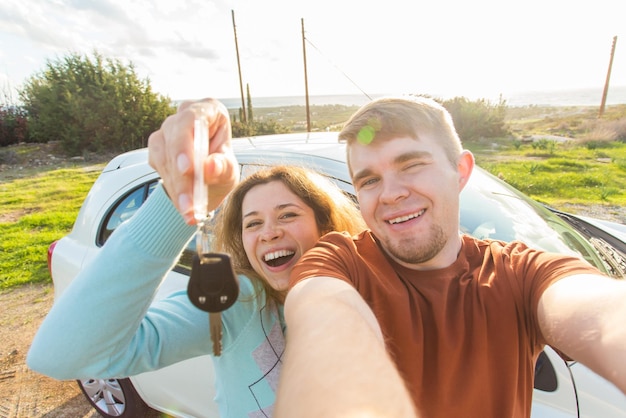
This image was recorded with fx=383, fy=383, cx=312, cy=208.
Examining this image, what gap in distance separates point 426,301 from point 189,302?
81 cm

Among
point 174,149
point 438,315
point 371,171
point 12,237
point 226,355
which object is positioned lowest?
point 12,237

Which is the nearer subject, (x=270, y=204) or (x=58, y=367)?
(x=58, y=367)

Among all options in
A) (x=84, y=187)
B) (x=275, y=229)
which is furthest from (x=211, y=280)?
(x=84, y=187)

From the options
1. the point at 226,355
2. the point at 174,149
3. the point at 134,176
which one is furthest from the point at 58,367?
the point at 134,176

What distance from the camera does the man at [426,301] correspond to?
81 centimetres

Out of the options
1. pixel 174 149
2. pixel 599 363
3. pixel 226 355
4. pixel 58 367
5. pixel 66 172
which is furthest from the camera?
pixel 66 172

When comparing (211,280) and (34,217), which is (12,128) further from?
(211,280)

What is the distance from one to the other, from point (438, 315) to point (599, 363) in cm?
41

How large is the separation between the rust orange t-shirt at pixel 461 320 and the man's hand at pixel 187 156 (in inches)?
16.3

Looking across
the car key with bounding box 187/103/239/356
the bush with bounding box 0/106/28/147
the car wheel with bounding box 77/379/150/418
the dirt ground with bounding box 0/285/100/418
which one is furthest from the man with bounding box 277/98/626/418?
the bush with bounding box 0/106/28/147

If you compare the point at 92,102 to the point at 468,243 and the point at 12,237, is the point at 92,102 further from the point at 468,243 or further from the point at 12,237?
the point at 468,243

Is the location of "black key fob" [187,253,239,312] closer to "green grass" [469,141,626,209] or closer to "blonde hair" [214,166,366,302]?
"blonde hair" [214,166,366,302]

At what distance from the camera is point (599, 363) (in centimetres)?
92

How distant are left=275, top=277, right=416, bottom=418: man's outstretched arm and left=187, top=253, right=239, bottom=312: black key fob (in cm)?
20
